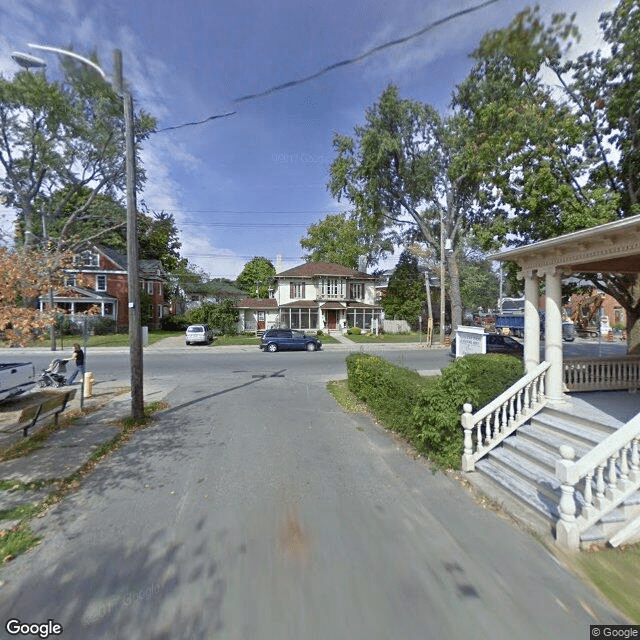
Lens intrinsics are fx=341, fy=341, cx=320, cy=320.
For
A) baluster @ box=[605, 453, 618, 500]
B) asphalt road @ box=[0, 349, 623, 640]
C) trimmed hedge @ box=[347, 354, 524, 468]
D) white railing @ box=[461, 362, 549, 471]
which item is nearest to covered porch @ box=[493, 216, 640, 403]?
white railing @ box=[461, 362, 549, 471]

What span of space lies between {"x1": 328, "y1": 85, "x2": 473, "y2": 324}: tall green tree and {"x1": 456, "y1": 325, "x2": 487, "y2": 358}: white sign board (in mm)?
14124

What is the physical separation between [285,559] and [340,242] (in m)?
48.1

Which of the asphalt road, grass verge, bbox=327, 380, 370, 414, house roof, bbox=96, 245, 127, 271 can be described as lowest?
grass verge, bbox=327, 380, 370, 414

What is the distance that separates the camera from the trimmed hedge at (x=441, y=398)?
17.1ft

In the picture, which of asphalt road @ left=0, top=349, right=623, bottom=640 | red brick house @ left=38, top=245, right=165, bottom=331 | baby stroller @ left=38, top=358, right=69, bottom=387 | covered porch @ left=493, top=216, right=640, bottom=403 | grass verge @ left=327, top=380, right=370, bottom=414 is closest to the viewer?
asphalt road @ left=0, top=349, right=623, bottom=640

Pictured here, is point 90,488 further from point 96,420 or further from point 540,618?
point 540,618

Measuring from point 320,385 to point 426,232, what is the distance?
18908 mm

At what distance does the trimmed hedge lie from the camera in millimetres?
5227

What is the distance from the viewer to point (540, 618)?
2.53m

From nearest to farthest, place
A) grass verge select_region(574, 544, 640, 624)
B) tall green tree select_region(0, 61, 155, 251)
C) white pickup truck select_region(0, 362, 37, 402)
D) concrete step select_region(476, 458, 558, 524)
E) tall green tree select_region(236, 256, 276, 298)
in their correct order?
grass verge select_region(574, 544, 640, 624)
concrete step select_region(476, 458, 558, 524)
white pickup truck select_region(0, 362, 37, 402)
tall green tree select_region(0, 61, 155, 251)
tall green tree select_region(236, 256, 276, 298)

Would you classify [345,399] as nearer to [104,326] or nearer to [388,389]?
[388,389]

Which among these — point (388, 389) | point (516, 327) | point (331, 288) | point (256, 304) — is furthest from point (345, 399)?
point (256, 304)

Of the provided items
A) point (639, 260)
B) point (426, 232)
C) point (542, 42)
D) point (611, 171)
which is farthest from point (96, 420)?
point (426, 232)

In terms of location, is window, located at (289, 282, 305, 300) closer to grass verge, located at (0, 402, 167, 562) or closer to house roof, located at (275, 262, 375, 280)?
house roof, located at (275, 262, 375, 280)
